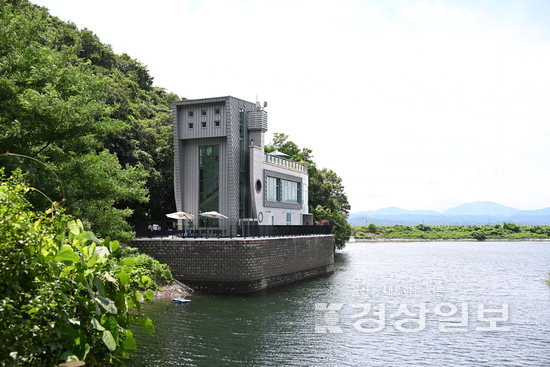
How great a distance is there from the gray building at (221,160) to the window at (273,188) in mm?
1389

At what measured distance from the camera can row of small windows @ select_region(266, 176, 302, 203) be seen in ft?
126

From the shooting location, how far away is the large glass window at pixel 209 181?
3400 centimetres

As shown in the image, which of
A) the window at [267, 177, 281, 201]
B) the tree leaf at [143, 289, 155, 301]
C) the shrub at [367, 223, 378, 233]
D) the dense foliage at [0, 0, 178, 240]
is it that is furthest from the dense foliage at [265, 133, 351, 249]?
the shrub at [367, 223, 378, 233]

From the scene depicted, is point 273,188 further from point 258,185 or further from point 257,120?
point 257,120

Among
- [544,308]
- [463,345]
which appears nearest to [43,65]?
[463,345]

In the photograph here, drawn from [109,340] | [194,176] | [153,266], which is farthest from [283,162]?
[109,340]

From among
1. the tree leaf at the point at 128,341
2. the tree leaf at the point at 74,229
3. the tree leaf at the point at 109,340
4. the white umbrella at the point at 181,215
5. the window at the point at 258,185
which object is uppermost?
the window at the point at 258,185

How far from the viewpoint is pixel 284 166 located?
40.8 metres

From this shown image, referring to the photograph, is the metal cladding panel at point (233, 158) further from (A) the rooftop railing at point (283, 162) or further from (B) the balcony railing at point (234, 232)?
(A) the rooftop railing at point (283, 162)

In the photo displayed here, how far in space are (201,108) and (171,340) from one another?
20.0 metres

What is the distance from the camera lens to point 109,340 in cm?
505

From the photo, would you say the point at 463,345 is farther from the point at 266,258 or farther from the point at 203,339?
the point at 266,258

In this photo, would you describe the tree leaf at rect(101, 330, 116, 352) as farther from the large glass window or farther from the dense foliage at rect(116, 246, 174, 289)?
the large glass window

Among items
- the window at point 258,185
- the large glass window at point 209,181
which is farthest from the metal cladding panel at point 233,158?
the window at point 258,185
